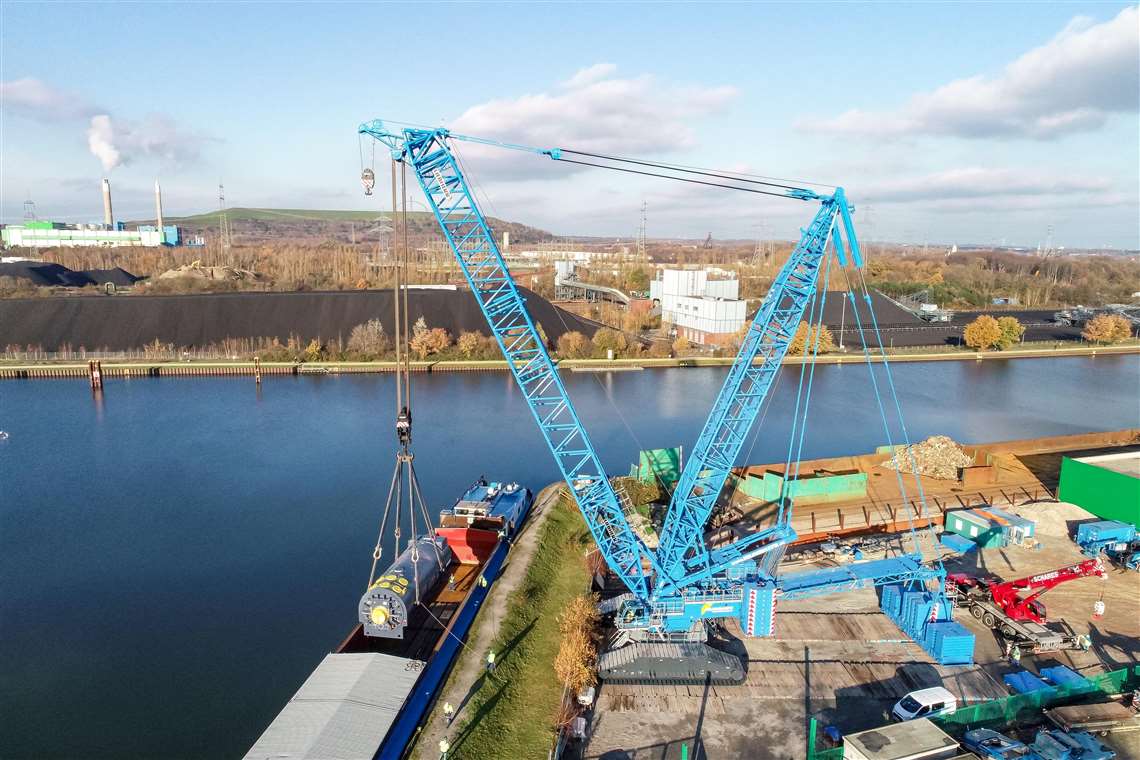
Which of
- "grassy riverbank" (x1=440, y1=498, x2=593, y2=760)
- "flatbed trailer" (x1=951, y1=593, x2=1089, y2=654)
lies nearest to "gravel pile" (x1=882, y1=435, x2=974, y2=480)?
"flatbed trailer" (x1=951, y1=593, x2=1089, y2=654)

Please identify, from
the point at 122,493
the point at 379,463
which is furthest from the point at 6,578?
the point at 379,463

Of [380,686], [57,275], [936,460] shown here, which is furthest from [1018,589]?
[57,275]

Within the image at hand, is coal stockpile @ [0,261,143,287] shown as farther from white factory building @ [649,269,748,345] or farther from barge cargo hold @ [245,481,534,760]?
barge cargo hold @ [245,481,534,760]

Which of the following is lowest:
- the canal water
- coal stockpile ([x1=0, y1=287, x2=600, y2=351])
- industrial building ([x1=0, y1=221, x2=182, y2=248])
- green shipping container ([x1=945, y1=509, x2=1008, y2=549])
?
the canal water

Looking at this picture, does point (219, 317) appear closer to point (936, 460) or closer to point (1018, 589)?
point (936, 460)

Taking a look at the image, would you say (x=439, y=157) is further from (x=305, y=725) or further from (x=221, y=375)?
(x=221, y=375)

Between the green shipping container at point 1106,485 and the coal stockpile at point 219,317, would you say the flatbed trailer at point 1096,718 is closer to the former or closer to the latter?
the green shipping container at point 1106,485
